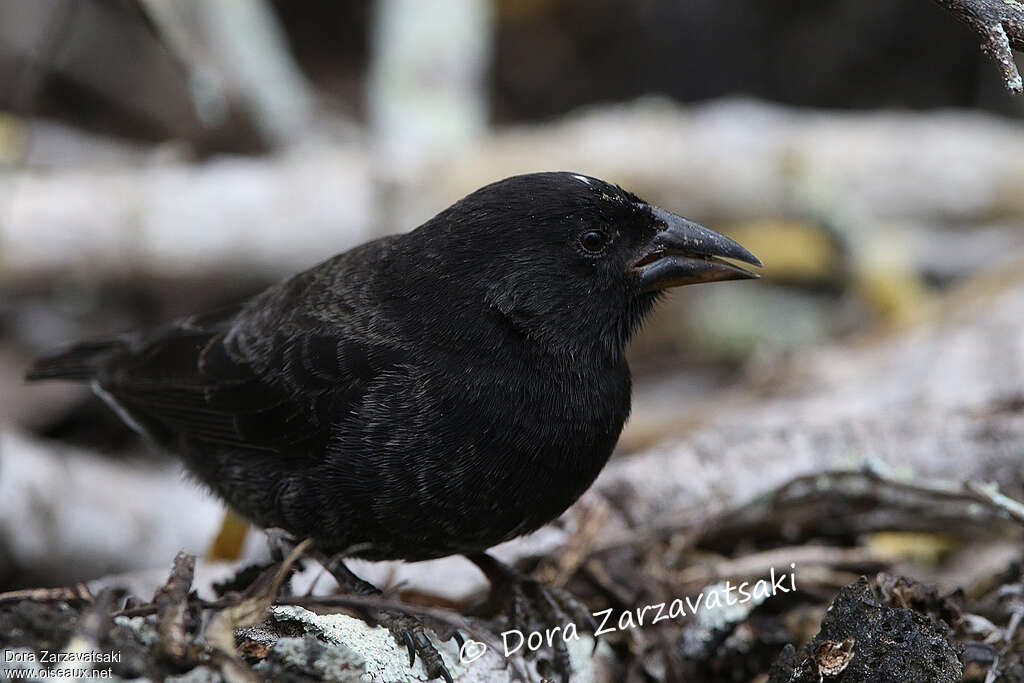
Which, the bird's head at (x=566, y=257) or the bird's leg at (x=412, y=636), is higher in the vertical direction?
the bird's head at (x=566, y=257)

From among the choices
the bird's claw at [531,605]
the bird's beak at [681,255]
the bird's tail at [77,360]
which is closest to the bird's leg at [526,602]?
the bird's claw at [531,605]

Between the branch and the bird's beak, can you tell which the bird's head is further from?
the branch

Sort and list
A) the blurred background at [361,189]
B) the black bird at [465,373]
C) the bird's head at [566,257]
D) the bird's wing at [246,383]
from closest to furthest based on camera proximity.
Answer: the black bird at [465,373] < the bird's head at [566,257] < the bird's wing at [246,383] < the blurred background at [361,189]

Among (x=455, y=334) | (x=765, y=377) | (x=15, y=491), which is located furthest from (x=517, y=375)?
(x=765, y=377)

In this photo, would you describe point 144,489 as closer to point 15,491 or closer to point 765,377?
point 15,491

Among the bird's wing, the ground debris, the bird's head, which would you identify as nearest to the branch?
the bird's head

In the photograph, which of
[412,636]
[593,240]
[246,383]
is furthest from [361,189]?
[412,636]

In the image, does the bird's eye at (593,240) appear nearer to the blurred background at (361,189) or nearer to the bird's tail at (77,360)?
the bird's tail at (77,360)
